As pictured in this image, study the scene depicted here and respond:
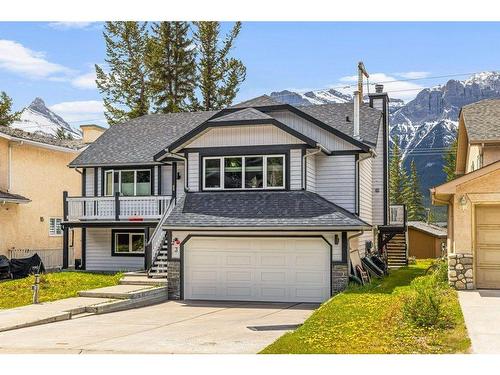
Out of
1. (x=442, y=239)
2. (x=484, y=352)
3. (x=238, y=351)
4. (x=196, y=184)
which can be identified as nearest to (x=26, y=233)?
(x=196, y=184)

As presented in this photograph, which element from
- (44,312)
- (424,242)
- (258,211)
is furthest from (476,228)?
(424,242)

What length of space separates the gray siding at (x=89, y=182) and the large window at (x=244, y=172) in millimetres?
7877

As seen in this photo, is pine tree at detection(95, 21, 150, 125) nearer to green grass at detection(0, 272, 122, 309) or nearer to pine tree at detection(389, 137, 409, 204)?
green grass at detection(0, 272, 122, 309)

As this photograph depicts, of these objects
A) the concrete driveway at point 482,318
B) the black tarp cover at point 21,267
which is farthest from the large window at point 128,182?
the concrete driveway at point 482,318

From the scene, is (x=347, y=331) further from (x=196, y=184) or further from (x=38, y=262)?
(x=38, y=262)

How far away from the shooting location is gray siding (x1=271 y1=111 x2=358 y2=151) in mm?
22844

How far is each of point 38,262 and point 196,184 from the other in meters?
8.87

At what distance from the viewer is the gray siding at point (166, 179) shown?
2633cm

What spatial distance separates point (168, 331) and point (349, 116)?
15630 millimetres

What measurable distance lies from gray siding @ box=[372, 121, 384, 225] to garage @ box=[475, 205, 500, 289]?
1102cm

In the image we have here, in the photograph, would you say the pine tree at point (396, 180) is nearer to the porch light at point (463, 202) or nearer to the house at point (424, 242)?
the house at point (424, 242)

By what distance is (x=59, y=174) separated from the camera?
108ft

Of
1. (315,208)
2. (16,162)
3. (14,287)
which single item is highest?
(16,162)

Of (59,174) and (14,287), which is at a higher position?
(59,174)
